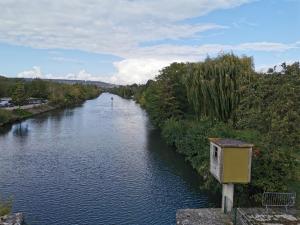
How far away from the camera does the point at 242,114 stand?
24719 mm

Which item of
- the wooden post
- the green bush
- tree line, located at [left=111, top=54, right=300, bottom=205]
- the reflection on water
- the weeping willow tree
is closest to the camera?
the wooden post

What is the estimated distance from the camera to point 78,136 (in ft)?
150

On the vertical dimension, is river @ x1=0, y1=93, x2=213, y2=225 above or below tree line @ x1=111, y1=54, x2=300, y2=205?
below

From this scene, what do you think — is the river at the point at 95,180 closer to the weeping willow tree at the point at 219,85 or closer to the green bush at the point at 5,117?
the weeping willow tree at the point at 219,85

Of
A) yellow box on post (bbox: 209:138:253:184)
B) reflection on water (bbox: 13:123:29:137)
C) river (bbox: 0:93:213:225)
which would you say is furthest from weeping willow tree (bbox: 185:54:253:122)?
reflection on water (bbox: 13:123:29:137)

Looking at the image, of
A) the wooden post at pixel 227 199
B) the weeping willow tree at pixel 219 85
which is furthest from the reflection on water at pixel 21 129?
the wooden post at pixel 227 199

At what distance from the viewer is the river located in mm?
19672

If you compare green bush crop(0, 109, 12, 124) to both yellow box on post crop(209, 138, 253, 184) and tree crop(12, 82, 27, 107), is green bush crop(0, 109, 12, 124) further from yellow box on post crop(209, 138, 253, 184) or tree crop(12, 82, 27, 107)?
yellow box on post crop(209, 138, 253, 184)

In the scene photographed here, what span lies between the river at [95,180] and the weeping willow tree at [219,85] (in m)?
5.77

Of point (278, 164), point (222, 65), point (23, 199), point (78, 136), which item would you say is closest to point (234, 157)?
point (278, 164)

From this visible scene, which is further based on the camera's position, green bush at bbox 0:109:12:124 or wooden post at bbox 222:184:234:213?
green bush at bbox 0:109:12:124

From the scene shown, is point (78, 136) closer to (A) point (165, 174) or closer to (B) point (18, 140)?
(B) point (18, 140)

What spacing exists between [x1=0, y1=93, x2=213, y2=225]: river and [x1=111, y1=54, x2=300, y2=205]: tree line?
1990 millimetres

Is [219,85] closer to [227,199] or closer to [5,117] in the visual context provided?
[227,199]
